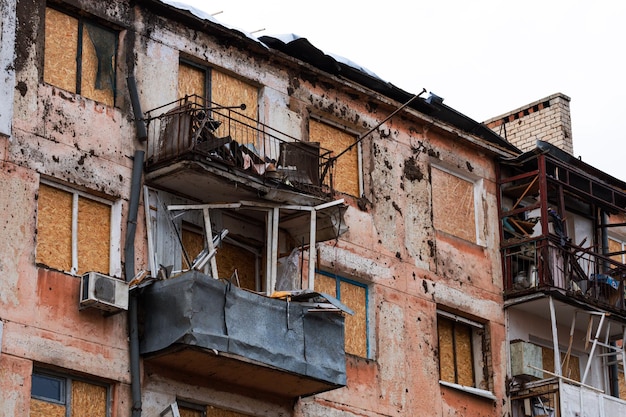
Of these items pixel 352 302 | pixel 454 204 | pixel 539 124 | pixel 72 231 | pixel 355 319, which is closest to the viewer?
pixel 72 231

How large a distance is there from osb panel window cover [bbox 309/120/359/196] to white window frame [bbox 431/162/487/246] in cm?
238

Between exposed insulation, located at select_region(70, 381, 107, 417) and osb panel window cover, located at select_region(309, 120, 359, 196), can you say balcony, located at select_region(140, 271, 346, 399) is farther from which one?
osb panel window cover, located at select_region(309, 120, 359, 196)

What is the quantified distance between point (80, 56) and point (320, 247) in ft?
19.0

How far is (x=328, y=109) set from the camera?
2672 cm

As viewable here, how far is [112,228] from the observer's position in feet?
72.0

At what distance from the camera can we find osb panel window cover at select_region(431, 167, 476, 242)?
93.2ft

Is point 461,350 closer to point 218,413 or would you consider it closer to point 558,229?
point 558,229

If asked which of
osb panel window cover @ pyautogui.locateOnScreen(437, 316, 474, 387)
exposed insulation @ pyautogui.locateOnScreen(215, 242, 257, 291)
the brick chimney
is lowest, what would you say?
osb panel window cover @ pyautogui.locateOnScreen(437, 316, 474, 387)

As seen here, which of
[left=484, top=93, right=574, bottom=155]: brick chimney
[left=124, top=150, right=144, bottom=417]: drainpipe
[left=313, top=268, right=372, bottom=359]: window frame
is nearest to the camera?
[left=124, top=150, right=144, bottom=417]: drainpipe

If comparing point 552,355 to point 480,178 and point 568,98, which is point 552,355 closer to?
point 480,178

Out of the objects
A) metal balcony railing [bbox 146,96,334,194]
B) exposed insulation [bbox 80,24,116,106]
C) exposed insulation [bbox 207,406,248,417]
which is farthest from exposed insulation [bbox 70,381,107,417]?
exposed insulation [bbox 80,24,116,106]

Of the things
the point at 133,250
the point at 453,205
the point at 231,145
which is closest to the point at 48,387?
the point at 133,250

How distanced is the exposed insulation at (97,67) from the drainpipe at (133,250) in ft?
1.25

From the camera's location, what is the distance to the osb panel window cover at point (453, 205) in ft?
93.2
